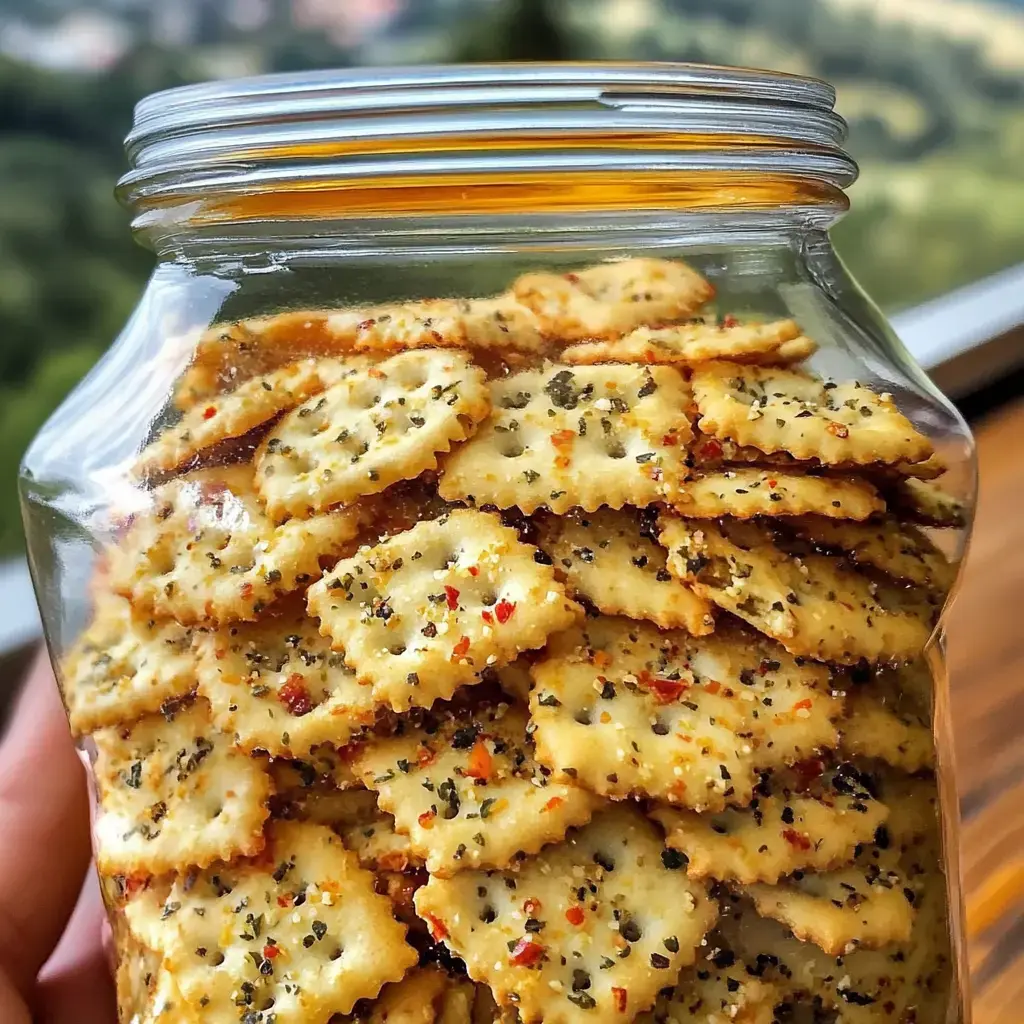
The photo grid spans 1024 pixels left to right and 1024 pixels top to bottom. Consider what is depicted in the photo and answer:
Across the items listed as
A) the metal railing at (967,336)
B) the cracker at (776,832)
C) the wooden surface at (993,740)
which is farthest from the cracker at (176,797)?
the metal railing at (967,336)

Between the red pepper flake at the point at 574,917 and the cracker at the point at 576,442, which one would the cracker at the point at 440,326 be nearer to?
the cracker at the point at 576,442

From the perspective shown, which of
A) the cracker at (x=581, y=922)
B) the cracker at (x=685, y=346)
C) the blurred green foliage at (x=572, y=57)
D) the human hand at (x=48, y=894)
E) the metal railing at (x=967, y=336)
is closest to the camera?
the cracker at (x=581, y=922)

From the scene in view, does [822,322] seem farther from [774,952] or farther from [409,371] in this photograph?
[774,952]

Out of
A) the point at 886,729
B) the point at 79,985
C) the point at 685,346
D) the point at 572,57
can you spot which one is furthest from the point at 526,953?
the point at 572,57

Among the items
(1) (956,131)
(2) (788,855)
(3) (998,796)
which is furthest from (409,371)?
(1) (956,131)

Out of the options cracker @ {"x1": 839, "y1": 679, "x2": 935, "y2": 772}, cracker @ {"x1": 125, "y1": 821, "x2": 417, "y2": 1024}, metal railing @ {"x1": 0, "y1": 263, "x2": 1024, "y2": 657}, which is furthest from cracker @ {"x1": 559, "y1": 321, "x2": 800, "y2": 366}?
metal railing @ {"x1": 0, "y1": 263, "x2": 1024, "y2": 657}

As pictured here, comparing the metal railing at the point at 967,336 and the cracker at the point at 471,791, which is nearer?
the cracker at the point at 471,791

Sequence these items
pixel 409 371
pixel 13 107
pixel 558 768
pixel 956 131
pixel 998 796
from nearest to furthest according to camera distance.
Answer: pixel 558 768, pixel 409 371, pixel 998 796, pixel 13 107, pixel 956 131
